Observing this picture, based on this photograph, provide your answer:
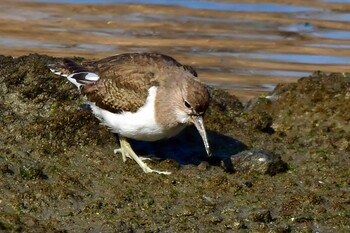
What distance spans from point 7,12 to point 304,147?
29.2ft

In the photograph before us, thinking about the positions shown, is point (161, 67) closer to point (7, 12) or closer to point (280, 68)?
point (280, 68)

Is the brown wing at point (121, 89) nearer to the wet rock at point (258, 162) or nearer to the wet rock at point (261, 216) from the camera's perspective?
the wet rock at point (258, 162)

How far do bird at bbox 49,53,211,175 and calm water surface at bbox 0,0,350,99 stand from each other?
436cm

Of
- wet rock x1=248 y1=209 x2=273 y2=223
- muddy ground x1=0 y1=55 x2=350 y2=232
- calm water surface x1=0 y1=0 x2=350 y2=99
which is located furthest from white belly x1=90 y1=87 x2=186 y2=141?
calm water surface x1=0 y1=0 x2=350 y2=99

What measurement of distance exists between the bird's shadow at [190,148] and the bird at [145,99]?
348 millimetres

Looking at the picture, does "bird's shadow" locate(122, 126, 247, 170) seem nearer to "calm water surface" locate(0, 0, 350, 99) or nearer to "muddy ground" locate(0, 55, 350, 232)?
"muddy ground" locate(0, 55, 350, 232)

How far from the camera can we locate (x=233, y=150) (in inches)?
391

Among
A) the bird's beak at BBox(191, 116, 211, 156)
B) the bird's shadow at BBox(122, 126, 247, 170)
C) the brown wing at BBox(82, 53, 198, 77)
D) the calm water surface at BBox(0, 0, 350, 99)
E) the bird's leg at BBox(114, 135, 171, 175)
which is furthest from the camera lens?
the calm water surface at BBox(0, 0, 350, 99)

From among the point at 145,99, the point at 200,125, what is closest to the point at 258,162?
the point at 200,125

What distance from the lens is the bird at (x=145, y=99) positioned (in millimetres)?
9242

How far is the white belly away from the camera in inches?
362

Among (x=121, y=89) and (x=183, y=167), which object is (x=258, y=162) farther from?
(x=121, y=89)

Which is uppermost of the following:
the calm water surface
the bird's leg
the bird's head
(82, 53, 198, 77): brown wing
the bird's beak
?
(82, 53, 198, 77): brown wing

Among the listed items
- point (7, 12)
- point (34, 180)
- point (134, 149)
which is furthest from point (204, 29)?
point (34, 180)
